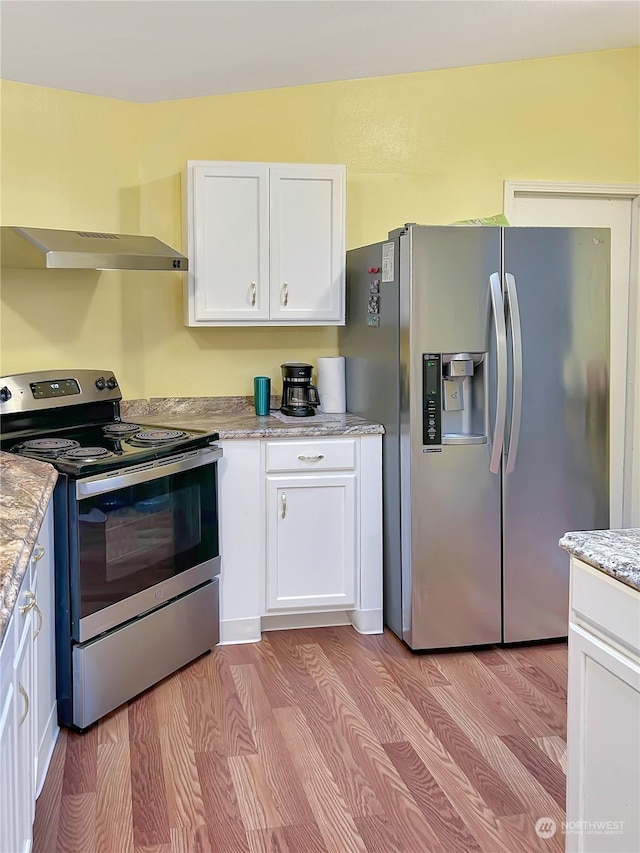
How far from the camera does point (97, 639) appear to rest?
2561 mm

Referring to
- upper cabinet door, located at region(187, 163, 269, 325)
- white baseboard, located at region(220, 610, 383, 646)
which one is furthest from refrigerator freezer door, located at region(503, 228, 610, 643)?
upper cabinet door, located at region(187, 163, 269, 325)

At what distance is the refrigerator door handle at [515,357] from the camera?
119 inches

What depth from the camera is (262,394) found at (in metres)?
3.63

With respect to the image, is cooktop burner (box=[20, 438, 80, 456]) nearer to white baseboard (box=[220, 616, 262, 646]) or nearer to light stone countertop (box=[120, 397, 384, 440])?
light stone countertop (box=[120, 397, 384, 440])

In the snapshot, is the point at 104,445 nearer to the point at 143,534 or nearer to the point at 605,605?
the point at 143,534

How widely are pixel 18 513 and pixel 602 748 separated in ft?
4.43

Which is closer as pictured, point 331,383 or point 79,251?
point 79,251

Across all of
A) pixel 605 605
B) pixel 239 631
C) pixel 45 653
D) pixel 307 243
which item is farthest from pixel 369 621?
pixel 605 605

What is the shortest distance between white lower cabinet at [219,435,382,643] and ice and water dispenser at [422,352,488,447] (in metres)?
0.31

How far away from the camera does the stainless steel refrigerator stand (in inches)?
119

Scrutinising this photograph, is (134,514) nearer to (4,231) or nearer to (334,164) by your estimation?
(4,231)

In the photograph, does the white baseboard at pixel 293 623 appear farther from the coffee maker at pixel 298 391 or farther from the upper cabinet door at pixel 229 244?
the upper cabinet door at pixel 229 244

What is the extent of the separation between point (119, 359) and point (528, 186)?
83.6 inches

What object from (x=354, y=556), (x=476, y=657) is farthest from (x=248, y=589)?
(x=476, y=657)
